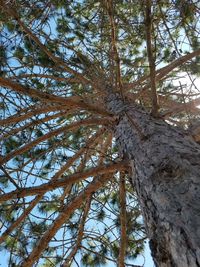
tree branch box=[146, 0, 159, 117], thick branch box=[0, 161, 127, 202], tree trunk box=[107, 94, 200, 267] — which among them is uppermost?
tree branch box=[146, 0, 159, 117]

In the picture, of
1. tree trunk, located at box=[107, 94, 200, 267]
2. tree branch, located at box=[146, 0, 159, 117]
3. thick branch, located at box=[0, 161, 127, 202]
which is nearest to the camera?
tree trunk, located at box=[107, 94, 200, 267]

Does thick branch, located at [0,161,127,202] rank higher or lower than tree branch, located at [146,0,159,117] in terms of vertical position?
lower

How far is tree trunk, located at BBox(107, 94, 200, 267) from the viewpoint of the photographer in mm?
1257

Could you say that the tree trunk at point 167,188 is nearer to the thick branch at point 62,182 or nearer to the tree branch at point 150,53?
the thick branch at point 62,182

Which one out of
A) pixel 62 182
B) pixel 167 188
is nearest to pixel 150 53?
pixel 62 182

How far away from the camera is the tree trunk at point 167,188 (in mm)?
1257

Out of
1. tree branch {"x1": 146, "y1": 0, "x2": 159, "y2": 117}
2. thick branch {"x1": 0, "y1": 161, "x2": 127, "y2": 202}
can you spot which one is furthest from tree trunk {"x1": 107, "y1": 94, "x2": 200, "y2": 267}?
tree branch {"x1": 146, "y1": 0, "x2": 159, "y2": 117}

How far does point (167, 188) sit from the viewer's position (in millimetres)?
1578

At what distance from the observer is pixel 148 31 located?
8.43 feet

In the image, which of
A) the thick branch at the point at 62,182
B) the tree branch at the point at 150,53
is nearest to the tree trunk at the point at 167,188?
the thick branch at the point at 62,182

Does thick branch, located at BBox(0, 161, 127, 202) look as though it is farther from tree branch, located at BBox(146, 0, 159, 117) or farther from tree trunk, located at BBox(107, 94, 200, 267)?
tree branch, located at BBox(146, 0, 159, 117)

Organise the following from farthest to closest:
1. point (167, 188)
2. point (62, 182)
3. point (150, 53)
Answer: point (150, 53)
point (62, 182)
point (167, 188)

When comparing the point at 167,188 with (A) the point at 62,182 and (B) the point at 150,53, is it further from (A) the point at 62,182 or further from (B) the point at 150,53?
(B) the point at 150,53

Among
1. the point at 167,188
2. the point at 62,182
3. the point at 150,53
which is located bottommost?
the point at 167,188
